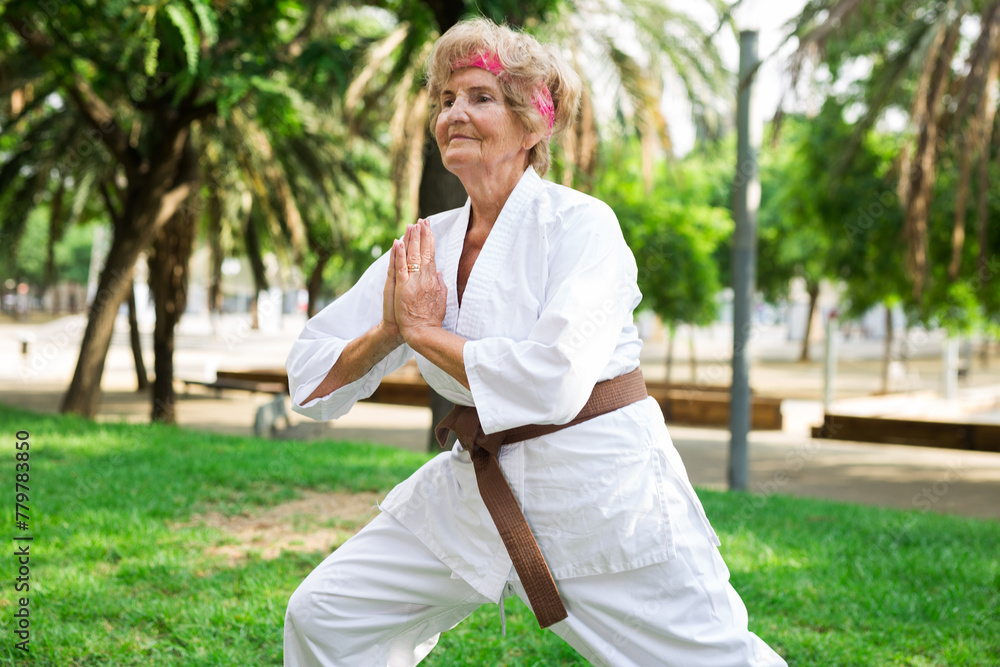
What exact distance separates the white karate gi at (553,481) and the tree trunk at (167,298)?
1239 centimetres

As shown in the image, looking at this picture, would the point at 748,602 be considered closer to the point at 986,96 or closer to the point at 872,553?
the point at 872,553

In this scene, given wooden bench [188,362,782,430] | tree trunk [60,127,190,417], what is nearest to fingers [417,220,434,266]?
tree trunk [60,127,190,417]

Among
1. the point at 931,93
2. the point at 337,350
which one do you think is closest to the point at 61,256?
the point at 931,93

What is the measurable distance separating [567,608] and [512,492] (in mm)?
315

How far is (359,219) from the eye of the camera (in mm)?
17000

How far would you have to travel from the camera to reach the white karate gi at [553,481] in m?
1.89

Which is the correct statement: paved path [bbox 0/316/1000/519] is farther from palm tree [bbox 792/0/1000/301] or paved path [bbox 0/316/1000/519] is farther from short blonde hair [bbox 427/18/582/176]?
short blonde hair [bbox 427/18/582/176]

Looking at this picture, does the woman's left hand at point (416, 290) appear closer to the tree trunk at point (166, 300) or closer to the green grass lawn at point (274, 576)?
the green grass lawn at point (274, 576)

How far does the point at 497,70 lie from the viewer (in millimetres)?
2129

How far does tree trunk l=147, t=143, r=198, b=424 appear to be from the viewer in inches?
547

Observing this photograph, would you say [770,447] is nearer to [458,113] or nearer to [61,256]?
[458,113]

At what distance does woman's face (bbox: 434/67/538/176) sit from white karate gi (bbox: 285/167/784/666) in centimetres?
11

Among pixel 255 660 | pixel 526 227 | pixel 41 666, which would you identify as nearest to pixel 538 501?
pixel 526 227

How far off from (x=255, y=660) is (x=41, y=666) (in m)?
0.73
